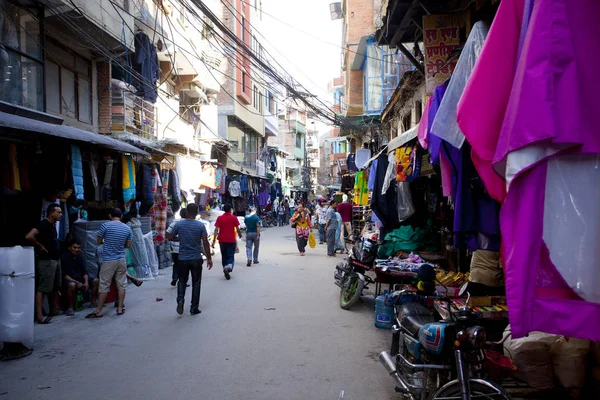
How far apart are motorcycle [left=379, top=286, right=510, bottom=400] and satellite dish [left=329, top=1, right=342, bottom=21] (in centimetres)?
3074

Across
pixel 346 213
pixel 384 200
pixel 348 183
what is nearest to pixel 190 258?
pixel 384 200

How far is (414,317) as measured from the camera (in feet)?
14.8

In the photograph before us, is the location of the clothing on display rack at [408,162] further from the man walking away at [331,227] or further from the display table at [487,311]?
the man walking away at [331,227]

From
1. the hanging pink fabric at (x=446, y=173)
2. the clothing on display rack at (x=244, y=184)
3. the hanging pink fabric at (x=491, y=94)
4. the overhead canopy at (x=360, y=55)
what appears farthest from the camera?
the clothing on display rack at (x=244, y=184)

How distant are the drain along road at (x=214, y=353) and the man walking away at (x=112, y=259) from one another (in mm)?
352

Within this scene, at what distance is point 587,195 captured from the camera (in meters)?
1.99

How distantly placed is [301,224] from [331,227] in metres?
1.21

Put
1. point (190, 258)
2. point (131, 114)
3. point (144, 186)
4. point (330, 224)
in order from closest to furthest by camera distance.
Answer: point (190, 258) < point (144, 186) < point (131, 114) < point (330, 224)

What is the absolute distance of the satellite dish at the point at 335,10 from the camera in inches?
1252

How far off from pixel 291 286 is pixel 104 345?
5.01 meters

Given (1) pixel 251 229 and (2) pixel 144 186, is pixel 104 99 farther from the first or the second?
(1) pixel 251 229

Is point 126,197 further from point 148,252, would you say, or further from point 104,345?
point 104,345

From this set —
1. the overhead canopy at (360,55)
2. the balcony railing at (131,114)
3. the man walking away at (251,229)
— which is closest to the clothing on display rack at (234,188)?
the overhead canopy at (360,55)

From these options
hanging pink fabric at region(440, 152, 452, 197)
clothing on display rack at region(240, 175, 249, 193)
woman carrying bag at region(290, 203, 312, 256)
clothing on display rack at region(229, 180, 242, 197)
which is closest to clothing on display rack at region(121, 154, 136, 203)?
woman carrying bag at region(290, 203, 312, 256)
